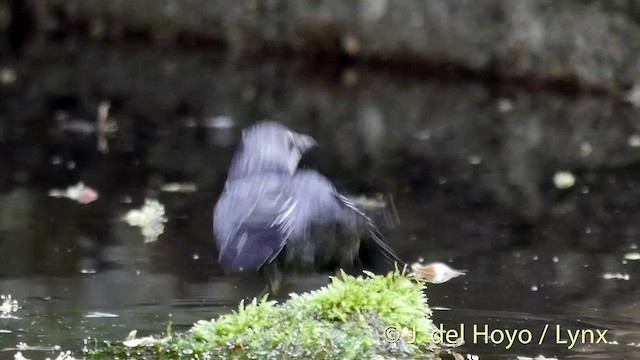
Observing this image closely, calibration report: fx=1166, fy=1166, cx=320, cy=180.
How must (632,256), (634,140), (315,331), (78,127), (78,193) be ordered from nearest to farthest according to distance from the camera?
(315,331)
(632,256)
(78,193)
(634,140)
(78,127)

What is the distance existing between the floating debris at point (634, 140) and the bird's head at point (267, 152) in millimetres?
5492

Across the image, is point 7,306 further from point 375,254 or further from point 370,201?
point 370,201

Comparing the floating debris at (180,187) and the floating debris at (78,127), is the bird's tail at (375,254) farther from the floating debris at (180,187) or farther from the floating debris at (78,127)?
the floating debris at (78,127)

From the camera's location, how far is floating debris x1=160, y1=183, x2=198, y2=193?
689 centimetres

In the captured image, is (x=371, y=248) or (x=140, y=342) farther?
(x=371, y=248)

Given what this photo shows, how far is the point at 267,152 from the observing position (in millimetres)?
4156

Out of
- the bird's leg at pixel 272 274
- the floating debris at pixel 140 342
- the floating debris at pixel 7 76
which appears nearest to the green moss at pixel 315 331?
the floating debris at pixel 140 342

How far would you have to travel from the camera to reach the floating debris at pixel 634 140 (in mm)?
9222

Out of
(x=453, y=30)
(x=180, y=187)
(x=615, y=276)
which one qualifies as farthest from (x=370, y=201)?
(x=453, y=30)

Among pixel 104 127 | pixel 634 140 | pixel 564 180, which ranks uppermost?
pixel 634 140

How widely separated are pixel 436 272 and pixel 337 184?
2265mm

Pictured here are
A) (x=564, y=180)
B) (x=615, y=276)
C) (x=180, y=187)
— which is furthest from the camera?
(x=564, y=180)

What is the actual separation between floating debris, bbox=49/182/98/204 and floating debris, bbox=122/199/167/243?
0.38 metres

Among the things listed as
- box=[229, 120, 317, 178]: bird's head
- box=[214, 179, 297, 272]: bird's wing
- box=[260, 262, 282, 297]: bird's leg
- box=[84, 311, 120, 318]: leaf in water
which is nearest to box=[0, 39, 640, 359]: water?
box=[84, 311, 120, 318]: leaf in water
